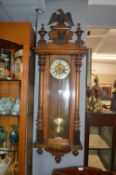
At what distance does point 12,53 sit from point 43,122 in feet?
2.36

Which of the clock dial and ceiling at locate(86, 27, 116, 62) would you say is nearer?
the clock dial

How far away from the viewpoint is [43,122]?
231cm

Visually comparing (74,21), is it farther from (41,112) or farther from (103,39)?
(103,39)

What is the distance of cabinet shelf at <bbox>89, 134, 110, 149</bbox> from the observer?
2.92m

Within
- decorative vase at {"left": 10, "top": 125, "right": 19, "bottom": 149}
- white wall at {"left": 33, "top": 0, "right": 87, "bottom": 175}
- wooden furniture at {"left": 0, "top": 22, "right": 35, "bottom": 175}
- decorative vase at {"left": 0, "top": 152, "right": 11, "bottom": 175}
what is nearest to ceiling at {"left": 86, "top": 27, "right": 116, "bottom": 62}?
white wall at {"left": 33, "top": 0, "right": 87, "bottom": 175}

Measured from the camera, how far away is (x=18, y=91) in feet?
7.55

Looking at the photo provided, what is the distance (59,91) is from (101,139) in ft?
3.70

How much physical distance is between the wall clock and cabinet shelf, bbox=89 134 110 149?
2.17 ft

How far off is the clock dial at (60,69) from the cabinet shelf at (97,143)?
109 centimetres

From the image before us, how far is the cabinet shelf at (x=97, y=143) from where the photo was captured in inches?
115

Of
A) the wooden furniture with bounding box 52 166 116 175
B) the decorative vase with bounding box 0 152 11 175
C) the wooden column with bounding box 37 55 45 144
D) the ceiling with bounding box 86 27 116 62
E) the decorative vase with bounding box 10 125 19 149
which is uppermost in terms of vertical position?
the ceiling with bounding box 86 27 116 62

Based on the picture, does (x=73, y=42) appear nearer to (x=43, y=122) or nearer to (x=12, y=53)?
(x=12, y=53)

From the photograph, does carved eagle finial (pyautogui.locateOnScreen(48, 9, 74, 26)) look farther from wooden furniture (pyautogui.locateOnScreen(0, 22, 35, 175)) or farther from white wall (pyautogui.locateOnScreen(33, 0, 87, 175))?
wooden furniture (pyautogui.locateOnScreen(0, 22, 35, 175))

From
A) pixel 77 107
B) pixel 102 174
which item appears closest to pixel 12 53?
pixel 77 107
